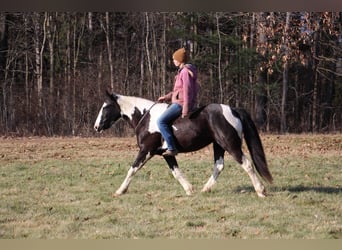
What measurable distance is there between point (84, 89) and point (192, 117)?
18.7ft

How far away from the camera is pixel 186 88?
5.73 metres

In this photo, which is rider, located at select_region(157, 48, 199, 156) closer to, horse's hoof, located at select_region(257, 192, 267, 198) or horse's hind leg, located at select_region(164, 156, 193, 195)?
horse's hind leg, located at select_region(164, 156, 193, 195)

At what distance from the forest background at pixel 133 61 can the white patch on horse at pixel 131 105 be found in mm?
3914

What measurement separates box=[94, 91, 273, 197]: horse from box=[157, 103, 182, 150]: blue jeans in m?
0.08

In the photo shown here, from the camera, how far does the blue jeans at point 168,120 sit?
19.3 feet

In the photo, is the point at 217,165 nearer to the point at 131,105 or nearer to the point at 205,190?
the point at 205,190

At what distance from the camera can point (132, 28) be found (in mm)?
12539

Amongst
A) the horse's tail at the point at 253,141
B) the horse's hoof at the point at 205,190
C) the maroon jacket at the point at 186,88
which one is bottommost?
the horse's hoof at the point at 205,190

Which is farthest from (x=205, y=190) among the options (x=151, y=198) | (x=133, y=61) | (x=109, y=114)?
(x=133, y=61)

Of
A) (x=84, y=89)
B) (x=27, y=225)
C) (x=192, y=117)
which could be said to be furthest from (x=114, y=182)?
(x=84, y=89)

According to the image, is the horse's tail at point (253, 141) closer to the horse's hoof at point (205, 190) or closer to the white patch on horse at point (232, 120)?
the white patch on horse at point (232, 120)

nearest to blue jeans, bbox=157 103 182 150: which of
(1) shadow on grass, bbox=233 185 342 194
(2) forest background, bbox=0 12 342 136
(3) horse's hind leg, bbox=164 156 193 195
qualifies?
(3) horse's hind leg, bbox=164 156 193 195

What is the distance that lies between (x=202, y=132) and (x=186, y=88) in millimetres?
565

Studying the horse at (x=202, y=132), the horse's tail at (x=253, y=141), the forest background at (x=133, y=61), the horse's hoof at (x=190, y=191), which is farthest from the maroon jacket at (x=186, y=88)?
the forest background at (x=133, y=61)
